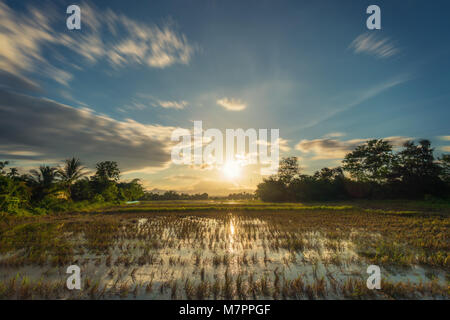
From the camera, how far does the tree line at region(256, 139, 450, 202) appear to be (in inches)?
1491

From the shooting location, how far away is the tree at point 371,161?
44.9 m

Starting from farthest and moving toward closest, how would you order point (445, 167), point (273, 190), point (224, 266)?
point (273, 190), point (445, 167), point (224, 266)

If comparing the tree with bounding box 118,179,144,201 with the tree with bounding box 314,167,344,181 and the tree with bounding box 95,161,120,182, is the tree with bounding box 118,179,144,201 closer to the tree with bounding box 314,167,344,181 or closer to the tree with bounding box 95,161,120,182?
the tree with bounding box 95,161,120,182

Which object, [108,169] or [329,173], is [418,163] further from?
[108,169]

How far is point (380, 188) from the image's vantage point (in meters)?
40.2

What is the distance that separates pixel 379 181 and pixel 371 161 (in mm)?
4943

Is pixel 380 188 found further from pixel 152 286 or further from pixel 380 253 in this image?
pixel 152 286

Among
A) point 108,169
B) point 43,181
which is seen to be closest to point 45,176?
point 43,181

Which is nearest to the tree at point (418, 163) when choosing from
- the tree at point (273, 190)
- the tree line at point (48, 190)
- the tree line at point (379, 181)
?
the tree line at point (379, 181)

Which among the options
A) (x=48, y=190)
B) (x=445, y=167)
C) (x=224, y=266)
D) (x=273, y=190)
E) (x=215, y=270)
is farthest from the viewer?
(x=273, y=190)

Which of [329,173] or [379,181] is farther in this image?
[329,173]

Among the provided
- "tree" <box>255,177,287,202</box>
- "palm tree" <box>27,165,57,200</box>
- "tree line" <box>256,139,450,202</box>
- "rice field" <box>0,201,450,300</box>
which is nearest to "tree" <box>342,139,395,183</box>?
"tree line" <box>256,139,450,202</box>

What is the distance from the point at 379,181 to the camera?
44.1 m

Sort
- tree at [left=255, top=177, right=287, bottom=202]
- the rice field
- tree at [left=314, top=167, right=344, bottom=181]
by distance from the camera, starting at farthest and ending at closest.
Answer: tree at [left=314, top=167, right=344, bottom=181], tree at [left=255, top=177, right=287, bottom=202], the rice field
